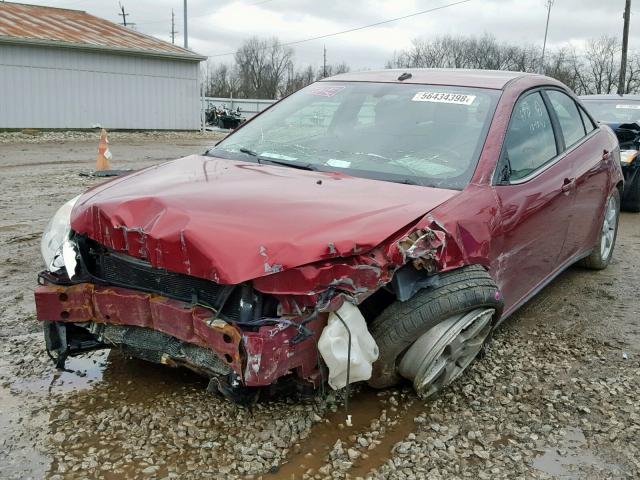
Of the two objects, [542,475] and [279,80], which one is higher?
[279,80]

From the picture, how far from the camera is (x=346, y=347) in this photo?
252cm

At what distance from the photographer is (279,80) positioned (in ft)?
247

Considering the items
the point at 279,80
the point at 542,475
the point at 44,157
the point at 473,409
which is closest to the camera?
the point at 542,475

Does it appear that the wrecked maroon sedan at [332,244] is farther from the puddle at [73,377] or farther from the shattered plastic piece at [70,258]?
the puddle at [73,377]

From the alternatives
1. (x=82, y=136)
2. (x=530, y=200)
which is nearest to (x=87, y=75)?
(x=82, y=136)

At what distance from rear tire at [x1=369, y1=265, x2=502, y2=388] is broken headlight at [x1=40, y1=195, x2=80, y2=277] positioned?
1492mm

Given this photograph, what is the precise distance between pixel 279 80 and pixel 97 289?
248 ft

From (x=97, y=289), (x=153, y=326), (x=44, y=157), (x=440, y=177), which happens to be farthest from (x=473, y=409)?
(x=44, y=157)

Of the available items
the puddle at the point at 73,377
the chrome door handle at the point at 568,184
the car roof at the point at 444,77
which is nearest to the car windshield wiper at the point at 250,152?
the car roof at the point at 444,77

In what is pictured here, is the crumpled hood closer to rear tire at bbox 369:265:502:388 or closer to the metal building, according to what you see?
rear tire at bbox 369:265:502:388

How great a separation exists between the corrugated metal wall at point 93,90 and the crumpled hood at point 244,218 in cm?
1947

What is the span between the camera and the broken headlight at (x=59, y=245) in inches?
114

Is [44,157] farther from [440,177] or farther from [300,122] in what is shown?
[440,177]

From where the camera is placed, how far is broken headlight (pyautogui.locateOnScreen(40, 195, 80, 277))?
2.89m
